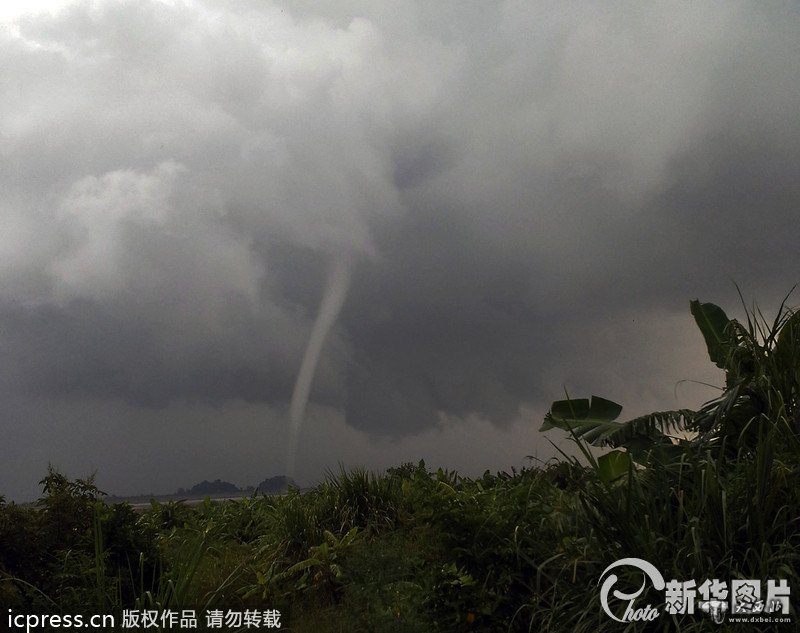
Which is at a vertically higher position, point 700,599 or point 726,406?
point 726,406

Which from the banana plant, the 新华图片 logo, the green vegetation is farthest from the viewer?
the banana plant

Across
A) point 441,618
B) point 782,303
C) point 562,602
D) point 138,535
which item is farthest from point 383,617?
point 782,303

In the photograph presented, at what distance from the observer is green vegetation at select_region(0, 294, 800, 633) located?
22.8 feet

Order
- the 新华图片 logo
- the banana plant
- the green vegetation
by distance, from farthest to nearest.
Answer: the banana plant
the green vegetation
the 新华图片 logo

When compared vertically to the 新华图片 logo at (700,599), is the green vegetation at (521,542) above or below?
above

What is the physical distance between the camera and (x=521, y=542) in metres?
8.20

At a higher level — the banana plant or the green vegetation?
the banana plant

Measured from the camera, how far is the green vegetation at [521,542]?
22.8ft

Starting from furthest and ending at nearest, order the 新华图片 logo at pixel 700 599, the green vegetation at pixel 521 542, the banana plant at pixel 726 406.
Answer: the banana plant at pixel 726 406
the green vegetation at pixel 521 542
the 新华图片 logo at pixel 700 599

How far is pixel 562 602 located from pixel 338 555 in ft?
14.2

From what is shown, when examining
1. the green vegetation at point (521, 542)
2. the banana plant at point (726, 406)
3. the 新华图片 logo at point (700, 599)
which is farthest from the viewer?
the banana plant at point (726, 406)

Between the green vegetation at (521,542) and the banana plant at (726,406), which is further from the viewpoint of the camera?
the banana plant at (726,406)

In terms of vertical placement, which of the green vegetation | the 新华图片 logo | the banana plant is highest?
the banana plant

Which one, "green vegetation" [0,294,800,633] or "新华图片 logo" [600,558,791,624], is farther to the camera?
"green vegetation" [0,294,800,633]
